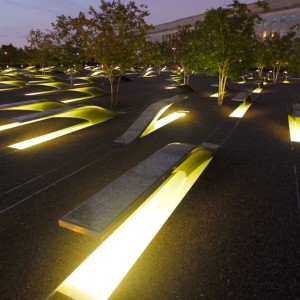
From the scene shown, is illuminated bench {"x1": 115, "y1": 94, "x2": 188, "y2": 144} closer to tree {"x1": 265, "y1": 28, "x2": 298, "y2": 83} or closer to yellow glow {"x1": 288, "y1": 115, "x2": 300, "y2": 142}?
yellow glow {"x1": 288, "y1": 115, "x2": 300, "y2": 142}

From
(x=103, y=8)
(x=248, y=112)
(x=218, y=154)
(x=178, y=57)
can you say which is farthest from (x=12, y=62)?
(x=218, y=154)

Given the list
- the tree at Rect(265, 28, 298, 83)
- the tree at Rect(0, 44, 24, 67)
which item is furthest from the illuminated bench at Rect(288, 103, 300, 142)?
the tree at Rect(0, 44, 24, 67)

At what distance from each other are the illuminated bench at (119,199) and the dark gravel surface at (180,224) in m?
0.65

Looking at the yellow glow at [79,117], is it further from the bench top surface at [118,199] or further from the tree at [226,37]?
the tree at [226,37]

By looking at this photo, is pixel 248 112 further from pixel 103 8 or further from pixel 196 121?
pixel 103 8

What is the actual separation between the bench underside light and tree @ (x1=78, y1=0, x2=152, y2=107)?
1124cm

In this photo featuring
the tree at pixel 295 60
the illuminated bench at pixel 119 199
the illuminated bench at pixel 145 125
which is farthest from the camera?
the tree at pixel 295 60

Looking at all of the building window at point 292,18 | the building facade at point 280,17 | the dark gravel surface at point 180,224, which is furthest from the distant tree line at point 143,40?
the building window at point 292,18

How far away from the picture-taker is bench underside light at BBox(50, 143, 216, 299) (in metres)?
3.42

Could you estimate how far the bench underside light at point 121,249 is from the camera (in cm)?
342

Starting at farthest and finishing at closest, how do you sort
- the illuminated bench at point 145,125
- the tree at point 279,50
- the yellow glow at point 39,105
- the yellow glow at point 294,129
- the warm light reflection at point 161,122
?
1. the tree at point 279,50
2. the yellow glow at point 39,105
3. the warm light reflection at point 161,122
4. the yellow glow at point 294,129
5. the illuminated bench at point 145,125

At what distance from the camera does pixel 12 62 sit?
217ft

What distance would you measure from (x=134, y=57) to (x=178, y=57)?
12872 millimetres

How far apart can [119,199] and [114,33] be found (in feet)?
44.2
